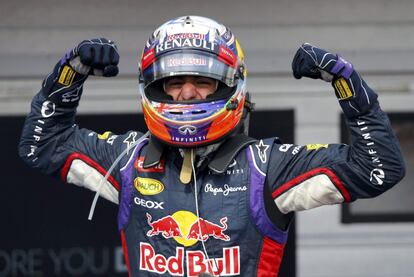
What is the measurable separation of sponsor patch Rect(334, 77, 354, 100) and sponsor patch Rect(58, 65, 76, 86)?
0.91 meters

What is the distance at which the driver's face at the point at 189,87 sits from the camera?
3.62m

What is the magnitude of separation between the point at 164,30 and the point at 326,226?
268 cm

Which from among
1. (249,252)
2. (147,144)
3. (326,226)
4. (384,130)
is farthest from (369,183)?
(326,226)

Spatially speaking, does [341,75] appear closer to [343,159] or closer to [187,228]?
[343,159]

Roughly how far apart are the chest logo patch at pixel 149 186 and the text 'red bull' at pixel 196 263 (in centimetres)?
20

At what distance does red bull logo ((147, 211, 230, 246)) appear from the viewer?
139 inches

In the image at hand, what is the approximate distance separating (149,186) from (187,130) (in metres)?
0.22

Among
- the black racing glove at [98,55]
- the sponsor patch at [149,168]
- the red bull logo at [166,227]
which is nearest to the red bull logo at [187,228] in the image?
the red bull logo at [166,227]

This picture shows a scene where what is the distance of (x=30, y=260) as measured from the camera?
614 cm

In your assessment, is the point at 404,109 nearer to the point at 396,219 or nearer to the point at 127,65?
the point at 396,219

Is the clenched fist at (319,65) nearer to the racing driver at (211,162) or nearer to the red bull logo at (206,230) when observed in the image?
the racing driver at (211,162)

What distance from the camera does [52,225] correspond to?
6.16 metres

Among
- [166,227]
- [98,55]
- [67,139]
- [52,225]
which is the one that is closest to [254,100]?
[52,225]

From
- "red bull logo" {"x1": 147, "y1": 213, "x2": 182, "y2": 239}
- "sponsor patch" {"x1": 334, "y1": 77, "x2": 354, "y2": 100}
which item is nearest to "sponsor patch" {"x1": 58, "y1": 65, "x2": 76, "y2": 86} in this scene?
"red bull logo" {"x1": 147, "y1": 213, "x2": 182, "y2": 239}
